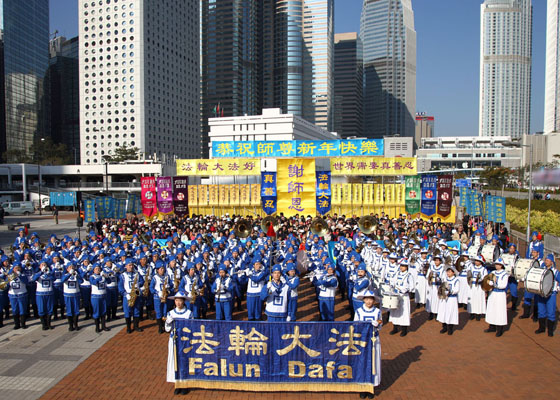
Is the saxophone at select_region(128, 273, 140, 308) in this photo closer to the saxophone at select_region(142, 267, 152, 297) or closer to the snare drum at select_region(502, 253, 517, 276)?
the saxophone at select_region(142, 267, 152, 297)

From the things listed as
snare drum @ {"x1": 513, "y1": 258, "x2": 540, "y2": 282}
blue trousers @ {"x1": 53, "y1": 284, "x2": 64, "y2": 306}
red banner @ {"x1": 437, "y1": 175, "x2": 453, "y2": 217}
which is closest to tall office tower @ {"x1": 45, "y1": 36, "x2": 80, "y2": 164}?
red banner @ {"x1": 437, "y1": 175, "x2": 453, "y2": 217}

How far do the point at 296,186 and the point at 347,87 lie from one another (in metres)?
164

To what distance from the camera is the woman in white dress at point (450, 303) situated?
32.2ft

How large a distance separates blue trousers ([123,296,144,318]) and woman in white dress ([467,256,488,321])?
8.57 metres

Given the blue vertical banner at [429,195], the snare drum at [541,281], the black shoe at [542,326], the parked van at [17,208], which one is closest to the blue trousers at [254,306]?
the snare drum at [541,281]

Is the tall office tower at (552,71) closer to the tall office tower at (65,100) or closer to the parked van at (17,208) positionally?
the parked van at (17,208)

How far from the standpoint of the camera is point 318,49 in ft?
471

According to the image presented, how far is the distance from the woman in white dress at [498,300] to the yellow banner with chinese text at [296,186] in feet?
55.6

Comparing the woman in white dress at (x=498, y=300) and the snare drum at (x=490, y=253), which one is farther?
the snare drum at (x=490, y=253)

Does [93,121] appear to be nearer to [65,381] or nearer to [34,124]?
[34,124]

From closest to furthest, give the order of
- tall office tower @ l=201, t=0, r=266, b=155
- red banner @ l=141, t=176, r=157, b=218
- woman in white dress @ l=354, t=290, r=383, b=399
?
woman in white dress @ l=354, t=290, r=383, b=399
red banner @ l=141, t=176, r=157, b=218
tall office tower @ l=201, t=0, r=266, b=155

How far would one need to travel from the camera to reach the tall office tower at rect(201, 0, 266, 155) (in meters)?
137

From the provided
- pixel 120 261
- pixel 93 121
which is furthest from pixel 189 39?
pixel 120 261

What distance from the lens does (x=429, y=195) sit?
83.3 ft
